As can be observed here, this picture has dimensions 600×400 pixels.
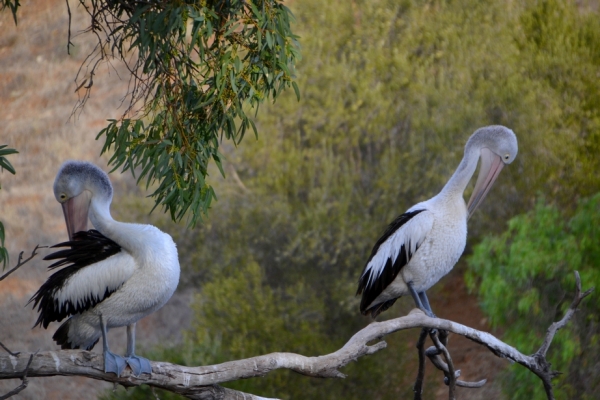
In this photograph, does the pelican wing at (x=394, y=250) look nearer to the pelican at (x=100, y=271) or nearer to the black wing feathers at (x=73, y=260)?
the pelican at (x=100, y=271)

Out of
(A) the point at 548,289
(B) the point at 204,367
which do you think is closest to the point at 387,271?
(B) the point at 204,367

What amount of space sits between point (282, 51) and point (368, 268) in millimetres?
1419

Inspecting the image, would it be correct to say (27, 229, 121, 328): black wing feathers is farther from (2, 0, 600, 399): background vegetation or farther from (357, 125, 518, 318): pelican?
(2, 0, 600, 399): background vegetation

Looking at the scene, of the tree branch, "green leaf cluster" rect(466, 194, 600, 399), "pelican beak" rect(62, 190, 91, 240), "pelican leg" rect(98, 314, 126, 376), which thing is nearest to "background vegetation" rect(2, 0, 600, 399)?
"green leaf cluster" rect(466, 194, 600, 399)

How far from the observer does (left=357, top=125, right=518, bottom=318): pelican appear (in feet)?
16.0

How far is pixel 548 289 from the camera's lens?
8.62 meters

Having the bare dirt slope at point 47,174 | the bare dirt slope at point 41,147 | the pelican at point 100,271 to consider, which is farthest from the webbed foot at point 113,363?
the bare dirt slope at point 41,147

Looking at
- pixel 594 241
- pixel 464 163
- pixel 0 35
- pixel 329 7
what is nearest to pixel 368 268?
pixel 464 163

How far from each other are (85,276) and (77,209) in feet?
1.50

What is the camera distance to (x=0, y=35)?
1905 centimetres

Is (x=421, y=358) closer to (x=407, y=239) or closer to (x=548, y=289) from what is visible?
(x=407, y=239)

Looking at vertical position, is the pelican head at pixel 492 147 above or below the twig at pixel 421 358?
above

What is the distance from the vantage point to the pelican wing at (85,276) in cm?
419

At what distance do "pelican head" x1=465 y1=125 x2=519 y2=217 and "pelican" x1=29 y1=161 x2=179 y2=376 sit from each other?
1963 millimetres
